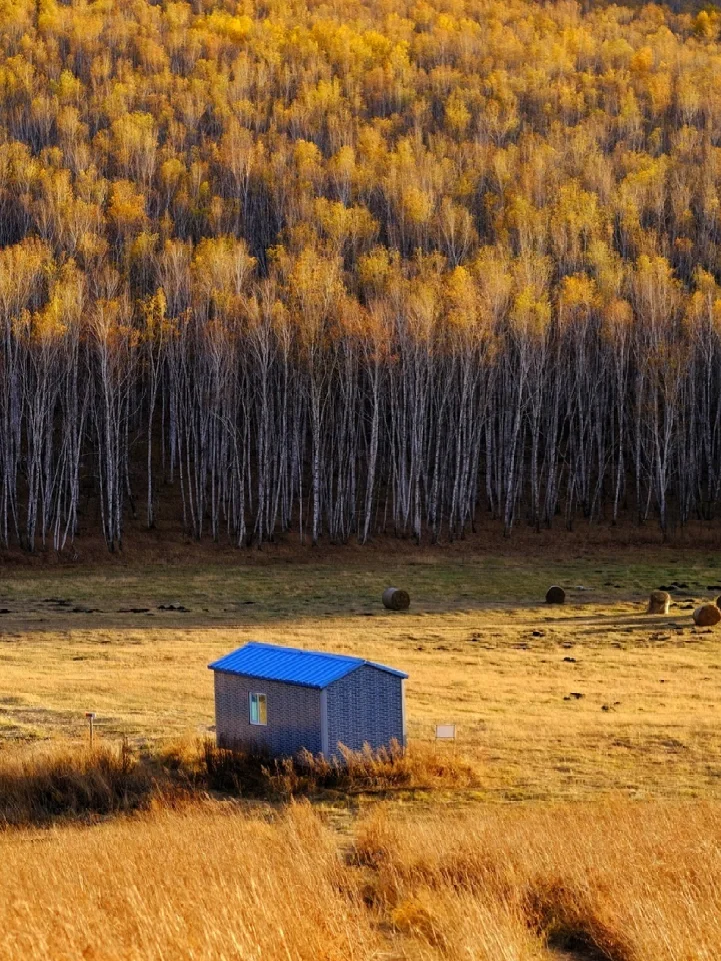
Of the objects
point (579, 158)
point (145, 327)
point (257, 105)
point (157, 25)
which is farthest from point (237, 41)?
point (145, 327)

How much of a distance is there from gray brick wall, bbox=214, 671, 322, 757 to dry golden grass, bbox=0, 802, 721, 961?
3584 mm

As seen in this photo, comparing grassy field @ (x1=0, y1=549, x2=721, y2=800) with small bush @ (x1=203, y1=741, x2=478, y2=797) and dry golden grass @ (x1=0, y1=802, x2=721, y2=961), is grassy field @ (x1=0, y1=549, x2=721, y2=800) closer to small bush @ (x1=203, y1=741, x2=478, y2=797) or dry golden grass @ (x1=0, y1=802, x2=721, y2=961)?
small bush @ (x1=203, y1=741, x2=478, y2=797)

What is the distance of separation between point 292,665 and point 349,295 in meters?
47.7

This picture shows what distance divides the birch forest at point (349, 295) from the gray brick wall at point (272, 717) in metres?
33.4

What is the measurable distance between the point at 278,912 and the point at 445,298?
174 ft

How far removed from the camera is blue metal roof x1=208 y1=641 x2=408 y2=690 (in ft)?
58.3

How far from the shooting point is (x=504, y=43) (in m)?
121

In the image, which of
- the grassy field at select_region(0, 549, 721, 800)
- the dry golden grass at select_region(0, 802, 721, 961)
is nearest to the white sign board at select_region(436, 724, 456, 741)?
the grassy field at select_region(0, 549, 721, 800)

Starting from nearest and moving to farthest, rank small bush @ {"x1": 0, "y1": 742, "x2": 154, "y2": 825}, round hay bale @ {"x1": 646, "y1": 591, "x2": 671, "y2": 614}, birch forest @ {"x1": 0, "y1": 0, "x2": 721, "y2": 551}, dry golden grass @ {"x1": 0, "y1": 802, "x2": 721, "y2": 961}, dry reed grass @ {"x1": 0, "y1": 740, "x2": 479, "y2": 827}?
dry golden grass @ {"x1": 0, "y1": 802, "x2": 721, "y2": 961}, small bush @ {"x1": 0, "y1": 742, "x2": 154, "y2": 825}, dry reed grass @ {"x1": 0, "y1": 740, "x2": 479, "y2": 827}, round hay bale @ {"x1": 646, "y1": 591, "x2": 671, "y2": 614}, birch forest @ {"x1": 0, "y1": 0, "x2": 721, "y2": 551}

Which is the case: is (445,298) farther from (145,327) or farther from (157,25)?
(157,25)

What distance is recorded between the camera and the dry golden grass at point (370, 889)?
29.5 feet

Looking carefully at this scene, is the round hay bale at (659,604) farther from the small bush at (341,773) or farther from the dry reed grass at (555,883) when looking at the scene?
the dry reed grass at (555,883)

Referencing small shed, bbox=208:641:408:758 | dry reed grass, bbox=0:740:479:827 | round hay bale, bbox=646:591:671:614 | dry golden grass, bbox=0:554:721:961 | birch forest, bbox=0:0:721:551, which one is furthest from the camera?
birch forest, bbox=0:0:721:551

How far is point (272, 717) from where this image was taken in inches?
720
